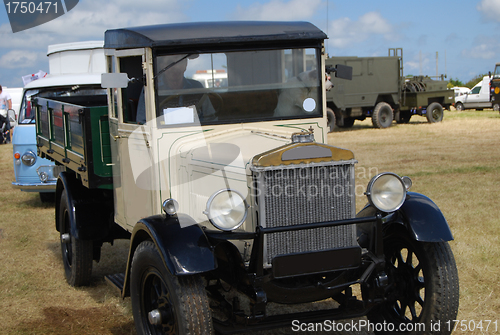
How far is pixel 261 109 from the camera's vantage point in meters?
4.01

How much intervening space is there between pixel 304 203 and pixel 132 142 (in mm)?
1610

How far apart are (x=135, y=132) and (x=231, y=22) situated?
1147mm

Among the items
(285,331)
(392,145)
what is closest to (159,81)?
(285,331)

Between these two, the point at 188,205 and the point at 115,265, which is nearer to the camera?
the point at 188,205

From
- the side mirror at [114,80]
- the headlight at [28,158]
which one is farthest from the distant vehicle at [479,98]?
the side mirror at [114,80]

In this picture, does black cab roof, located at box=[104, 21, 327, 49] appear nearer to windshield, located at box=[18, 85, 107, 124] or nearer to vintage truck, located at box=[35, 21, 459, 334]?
vintage truck, located at box=[35, 21, 459, 334]

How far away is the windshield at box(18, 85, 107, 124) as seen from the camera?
660cm

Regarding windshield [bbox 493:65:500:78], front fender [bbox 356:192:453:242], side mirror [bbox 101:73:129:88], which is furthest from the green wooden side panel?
windshield [bbox 493:65:500:78]

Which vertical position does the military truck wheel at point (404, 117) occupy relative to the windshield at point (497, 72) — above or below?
below

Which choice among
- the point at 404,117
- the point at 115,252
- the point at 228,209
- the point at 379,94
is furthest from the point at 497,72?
the point at 228,209

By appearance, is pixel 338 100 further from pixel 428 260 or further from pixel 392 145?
pixel 428 260

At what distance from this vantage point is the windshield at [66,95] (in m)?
6.60

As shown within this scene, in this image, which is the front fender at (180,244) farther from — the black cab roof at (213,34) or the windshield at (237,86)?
the black cab roof at (213,34)

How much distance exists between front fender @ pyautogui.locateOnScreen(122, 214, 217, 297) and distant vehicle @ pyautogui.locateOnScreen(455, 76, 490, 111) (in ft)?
92.4
